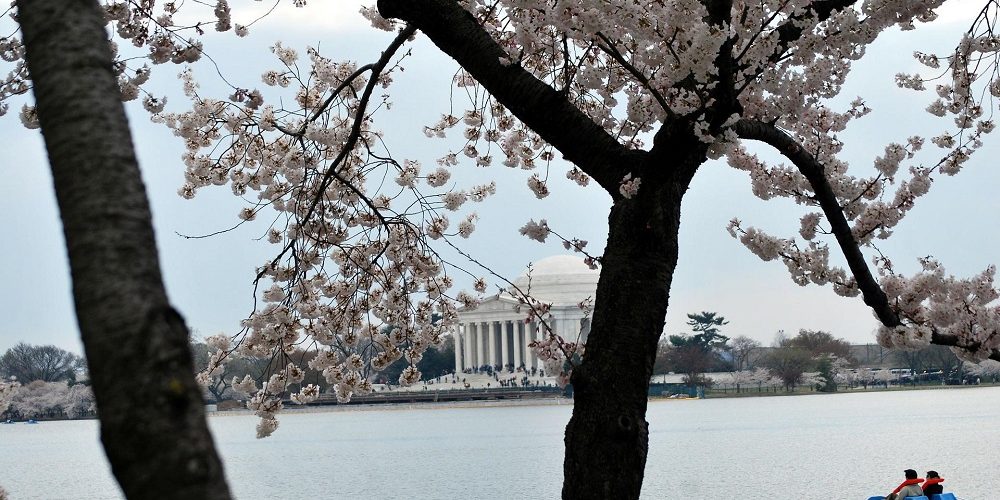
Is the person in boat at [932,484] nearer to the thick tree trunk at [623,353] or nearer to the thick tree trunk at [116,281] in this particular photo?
the thick tree trunk at [623,353]

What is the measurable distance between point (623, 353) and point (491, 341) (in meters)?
100

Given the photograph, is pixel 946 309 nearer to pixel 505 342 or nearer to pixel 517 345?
pixel 517 345

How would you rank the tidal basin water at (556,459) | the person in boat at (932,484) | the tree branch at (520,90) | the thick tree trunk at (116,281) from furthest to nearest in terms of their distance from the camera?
the tidal basin water at (556,459) → the person in boat at (932,484) → the tree branch at (520,90) → the thick tree trunk at (116,281)

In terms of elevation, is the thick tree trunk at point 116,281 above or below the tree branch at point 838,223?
below

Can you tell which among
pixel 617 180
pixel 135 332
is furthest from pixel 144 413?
pixel 617 180

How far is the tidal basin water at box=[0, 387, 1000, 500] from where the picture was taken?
24.7 m

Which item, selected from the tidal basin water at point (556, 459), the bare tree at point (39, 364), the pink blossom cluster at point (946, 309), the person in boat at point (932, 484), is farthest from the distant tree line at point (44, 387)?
the pink blossom cluster at point (946, 309)

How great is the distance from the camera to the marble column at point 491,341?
104 metres

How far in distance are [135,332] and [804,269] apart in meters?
4.28

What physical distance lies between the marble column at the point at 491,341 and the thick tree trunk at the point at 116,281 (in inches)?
4011

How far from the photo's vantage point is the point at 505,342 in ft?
341

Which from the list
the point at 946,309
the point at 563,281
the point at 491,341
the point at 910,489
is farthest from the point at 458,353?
the point at 946,309

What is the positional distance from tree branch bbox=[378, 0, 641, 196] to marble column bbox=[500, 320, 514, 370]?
98.3 m

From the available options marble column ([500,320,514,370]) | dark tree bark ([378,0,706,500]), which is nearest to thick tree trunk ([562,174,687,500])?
dark tree bark ([378,0,706,500])
